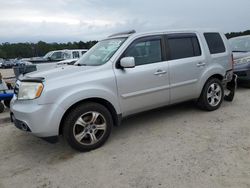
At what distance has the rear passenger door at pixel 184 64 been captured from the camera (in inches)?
190

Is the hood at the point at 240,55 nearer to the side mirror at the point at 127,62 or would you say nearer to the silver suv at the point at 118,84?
the silver suv at the point at 118,84

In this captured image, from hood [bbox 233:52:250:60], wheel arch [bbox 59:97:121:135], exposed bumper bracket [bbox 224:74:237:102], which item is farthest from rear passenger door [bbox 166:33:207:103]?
hood [bbox 233:52:250:60]

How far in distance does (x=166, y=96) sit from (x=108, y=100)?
1.26 meters

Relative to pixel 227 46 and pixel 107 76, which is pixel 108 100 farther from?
pixel 227 46

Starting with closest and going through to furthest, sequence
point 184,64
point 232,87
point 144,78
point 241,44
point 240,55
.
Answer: point 144,78 → point 184,64 → point 232,87 → point 240,55 → point 241,44

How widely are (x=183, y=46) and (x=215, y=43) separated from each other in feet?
3.20

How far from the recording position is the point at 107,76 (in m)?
4.06

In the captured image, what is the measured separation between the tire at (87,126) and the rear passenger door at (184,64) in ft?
5.00

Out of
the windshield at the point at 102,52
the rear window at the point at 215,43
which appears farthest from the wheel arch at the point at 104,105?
the rear window at the point at 215,43

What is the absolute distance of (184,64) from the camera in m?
4.93

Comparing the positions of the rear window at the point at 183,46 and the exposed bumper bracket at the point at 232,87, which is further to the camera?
the exposed bumper bracket at the point at 232,87

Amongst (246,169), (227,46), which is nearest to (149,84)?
(246,169)

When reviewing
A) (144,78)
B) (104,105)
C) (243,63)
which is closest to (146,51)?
(144,78)

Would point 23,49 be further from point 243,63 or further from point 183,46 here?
point 183,46
